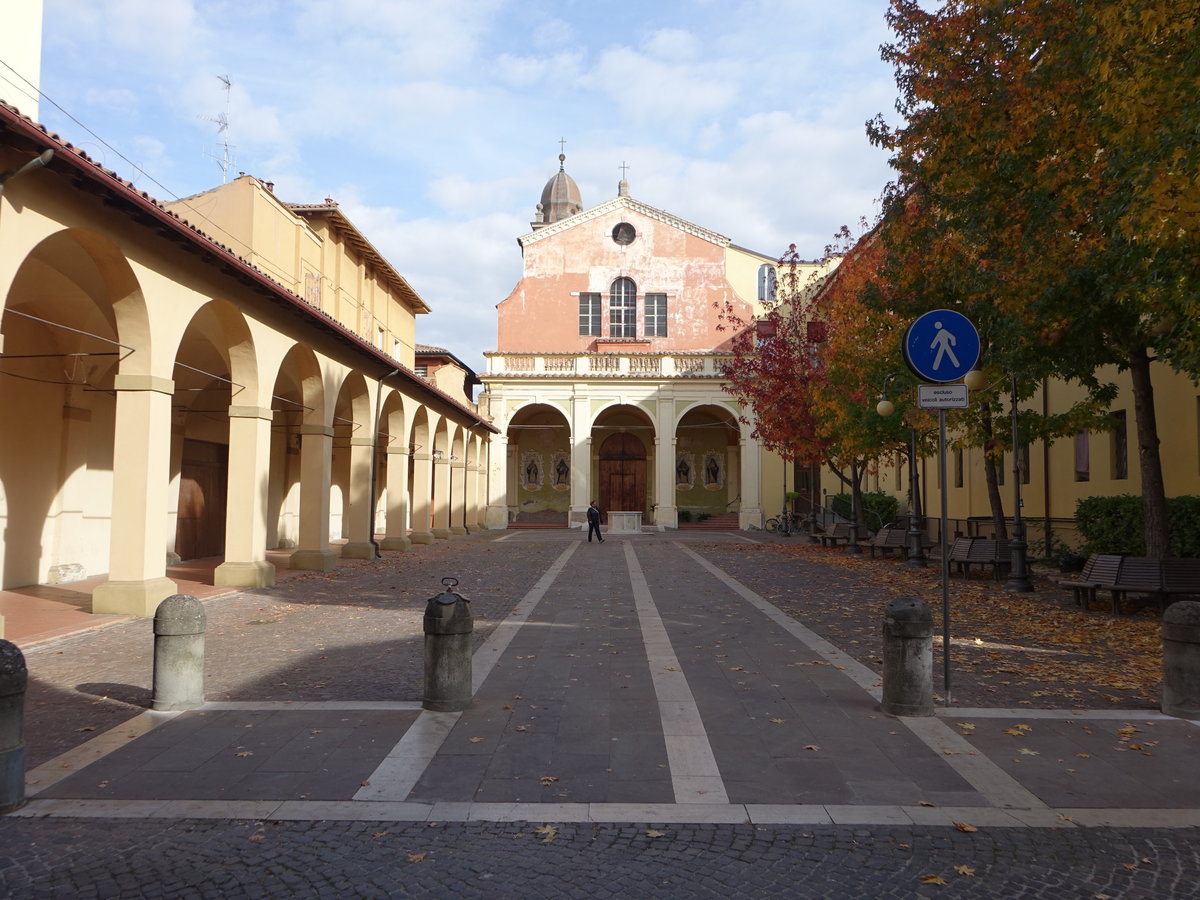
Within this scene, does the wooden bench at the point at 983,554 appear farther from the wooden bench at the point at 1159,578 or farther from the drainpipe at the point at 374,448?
the drainpipe at the point at 374,448

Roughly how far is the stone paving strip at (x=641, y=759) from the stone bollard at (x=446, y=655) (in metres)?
0.12

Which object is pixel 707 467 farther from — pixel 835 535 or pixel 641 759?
pixel 641 759

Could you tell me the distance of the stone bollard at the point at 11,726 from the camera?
435 centimetres

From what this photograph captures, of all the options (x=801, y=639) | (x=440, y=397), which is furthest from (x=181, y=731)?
(x=440, y=397)

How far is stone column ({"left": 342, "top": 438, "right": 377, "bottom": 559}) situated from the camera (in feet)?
65.4

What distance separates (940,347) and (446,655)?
4241 millimetres

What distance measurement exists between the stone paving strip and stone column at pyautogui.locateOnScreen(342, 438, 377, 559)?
13.0 meters

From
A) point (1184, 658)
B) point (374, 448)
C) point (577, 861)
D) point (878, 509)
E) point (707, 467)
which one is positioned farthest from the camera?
point (707, 467)

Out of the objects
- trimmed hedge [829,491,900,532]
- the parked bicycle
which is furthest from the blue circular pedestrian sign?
the parked bicycle

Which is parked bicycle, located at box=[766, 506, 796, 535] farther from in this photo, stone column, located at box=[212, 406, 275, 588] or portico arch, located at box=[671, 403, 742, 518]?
stone column, located at box=[212, 406, 275, 588]

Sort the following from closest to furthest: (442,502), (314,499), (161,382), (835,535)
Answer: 1. (161,382)
2. (314,499)
3. (835,535)
4. (442,502)

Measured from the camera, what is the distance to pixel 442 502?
97.6 feet

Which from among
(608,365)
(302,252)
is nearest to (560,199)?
(608,365)

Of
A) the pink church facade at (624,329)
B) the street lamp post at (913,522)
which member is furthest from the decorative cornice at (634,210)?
the street lamp post at (913,522)
